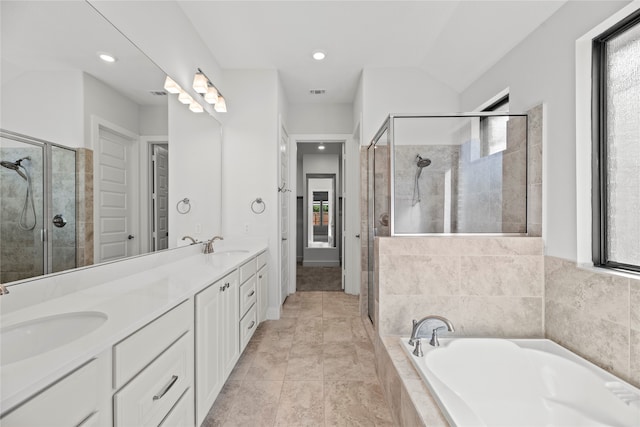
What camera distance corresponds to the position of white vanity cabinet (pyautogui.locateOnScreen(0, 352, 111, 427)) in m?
0.62

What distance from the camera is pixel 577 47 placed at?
1.68 metres

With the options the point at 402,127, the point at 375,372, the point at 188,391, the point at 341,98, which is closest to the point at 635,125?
the point at 402,127

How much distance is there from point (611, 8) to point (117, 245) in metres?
2.81

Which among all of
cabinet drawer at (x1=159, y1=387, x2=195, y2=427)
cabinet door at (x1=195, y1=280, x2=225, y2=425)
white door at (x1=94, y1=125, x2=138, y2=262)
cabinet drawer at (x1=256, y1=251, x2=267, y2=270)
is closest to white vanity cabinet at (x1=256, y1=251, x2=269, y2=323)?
cabinet drawer at (x1=256, y1=251, x2=267, y2=270)

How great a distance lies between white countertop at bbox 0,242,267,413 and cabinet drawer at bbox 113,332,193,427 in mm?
191

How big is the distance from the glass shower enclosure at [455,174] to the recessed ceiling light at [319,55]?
112 centimetres

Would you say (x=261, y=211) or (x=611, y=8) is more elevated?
(x=611, y=8)

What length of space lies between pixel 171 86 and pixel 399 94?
7.30 feet

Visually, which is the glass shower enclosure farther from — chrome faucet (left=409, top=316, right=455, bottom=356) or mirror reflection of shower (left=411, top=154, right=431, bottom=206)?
chrome faucet (left=409, top=316, right=455, bottom=356)

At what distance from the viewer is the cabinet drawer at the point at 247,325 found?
2.21 meters

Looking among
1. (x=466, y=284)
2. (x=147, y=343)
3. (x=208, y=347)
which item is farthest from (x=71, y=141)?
(x=466, y=284)

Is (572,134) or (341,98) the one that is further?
(341,98)

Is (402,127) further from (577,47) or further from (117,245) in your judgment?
(117,245)

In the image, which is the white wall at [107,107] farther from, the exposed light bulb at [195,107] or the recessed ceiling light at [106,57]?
the exposed light bulb at [195,107]
